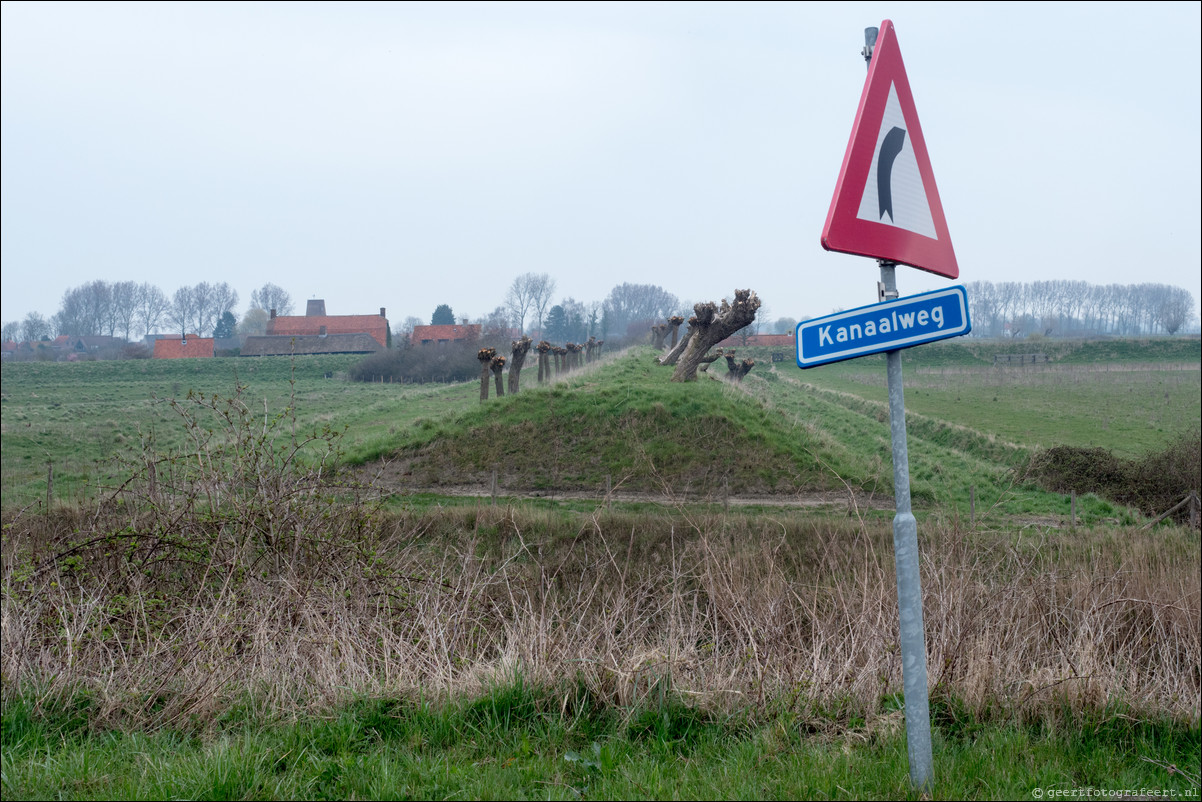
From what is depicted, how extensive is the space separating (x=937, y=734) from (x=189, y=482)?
6699mm

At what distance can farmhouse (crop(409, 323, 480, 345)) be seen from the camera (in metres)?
33.5

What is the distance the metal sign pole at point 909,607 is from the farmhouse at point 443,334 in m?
29.8

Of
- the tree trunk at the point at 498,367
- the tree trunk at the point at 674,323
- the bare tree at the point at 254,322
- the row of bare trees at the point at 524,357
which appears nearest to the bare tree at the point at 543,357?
the row of bare trees at the point at 524,357

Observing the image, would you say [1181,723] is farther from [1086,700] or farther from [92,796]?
[92,796]

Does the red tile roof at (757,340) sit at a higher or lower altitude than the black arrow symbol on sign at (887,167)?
higher

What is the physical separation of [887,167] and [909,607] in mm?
1611

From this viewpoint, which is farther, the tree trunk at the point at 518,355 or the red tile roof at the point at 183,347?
the red tile roof at the point at 183,347

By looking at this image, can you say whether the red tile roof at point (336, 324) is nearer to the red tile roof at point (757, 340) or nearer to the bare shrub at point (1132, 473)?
the red tile roof at point (757, 340)

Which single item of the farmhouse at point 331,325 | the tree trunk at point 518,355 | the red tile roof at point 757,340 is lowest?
the tree trunk at point 518,355

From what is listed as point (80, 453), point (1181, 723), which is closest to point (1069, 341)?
point (1181, 723)

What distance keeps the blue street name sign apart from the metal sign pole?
120 mm

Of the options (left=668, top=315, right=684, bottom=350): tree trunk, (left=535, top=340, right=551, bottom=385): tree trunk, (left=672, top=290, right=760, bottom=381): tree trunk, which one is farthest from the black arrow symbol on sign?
(left=535, top=340, right=551, bottom=385): tree trunk

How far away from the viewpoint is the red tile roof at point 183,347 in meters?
33.2

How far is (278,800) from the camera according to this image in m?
2.62
